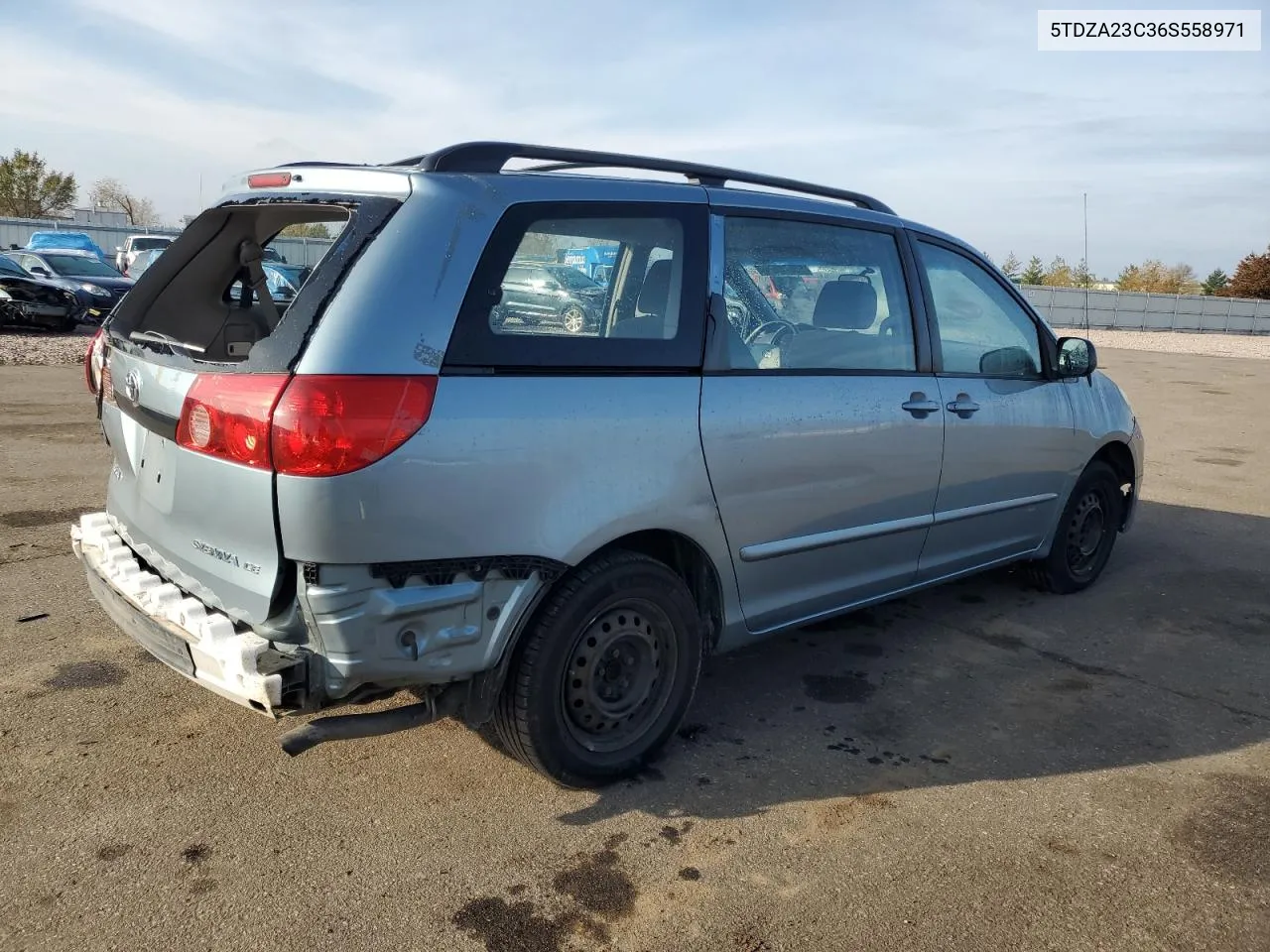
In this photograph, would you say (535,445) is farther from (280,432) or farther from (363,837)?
(363,837)

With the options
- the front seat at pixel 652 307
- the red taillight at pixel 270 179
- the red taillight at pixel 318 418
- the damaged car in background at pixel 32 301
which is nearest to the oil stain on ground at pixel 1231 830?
the front seat at pixel 652 307

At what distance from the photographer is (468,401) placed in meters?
2.72

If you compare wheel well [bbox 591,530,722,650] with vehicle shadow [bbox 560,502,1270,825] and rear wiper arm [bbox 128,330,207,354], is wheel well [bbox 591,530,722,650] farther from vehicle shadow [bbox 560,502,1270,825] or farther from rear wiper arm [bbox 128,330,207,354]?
rear wiper arm [bbox 128,330,207,354]

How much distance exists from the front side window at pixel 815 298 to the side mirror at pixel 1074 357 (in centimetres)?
122

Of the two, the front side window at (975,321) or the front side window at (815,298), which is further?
the front side window at (975,321)

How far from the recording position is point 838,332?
12.9 feet

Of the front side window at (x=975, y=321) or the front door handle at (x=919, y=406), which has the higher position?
the front side window at (x=975, y=321)

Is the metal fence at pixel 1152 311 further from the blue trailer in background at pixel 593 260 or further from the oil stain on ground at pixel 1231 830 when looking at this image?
the blue trailer in background at pixel 593 260

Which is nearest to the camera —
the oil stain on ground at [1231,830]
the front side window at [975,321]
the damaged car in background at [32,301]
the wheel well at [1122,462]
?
the oil stain on ground at [1231,830]

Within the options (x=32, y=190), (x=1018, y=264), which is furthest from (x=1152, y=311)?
(x=32, y=190)

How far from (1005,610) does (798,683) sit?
1.58m

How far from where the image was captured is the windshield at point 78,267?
62.8 feet

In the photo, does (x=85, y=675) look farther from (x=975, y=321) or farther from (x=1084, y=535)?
(x=1084, y=535)

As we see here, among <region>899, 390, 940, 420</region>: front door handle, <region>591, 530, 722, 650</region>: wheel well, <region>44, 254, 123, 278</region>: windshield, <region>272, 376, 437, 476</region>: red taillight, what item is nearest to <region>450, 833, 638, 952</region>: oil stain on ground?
<region>591, 530, 722, 650</region>: wheel well
